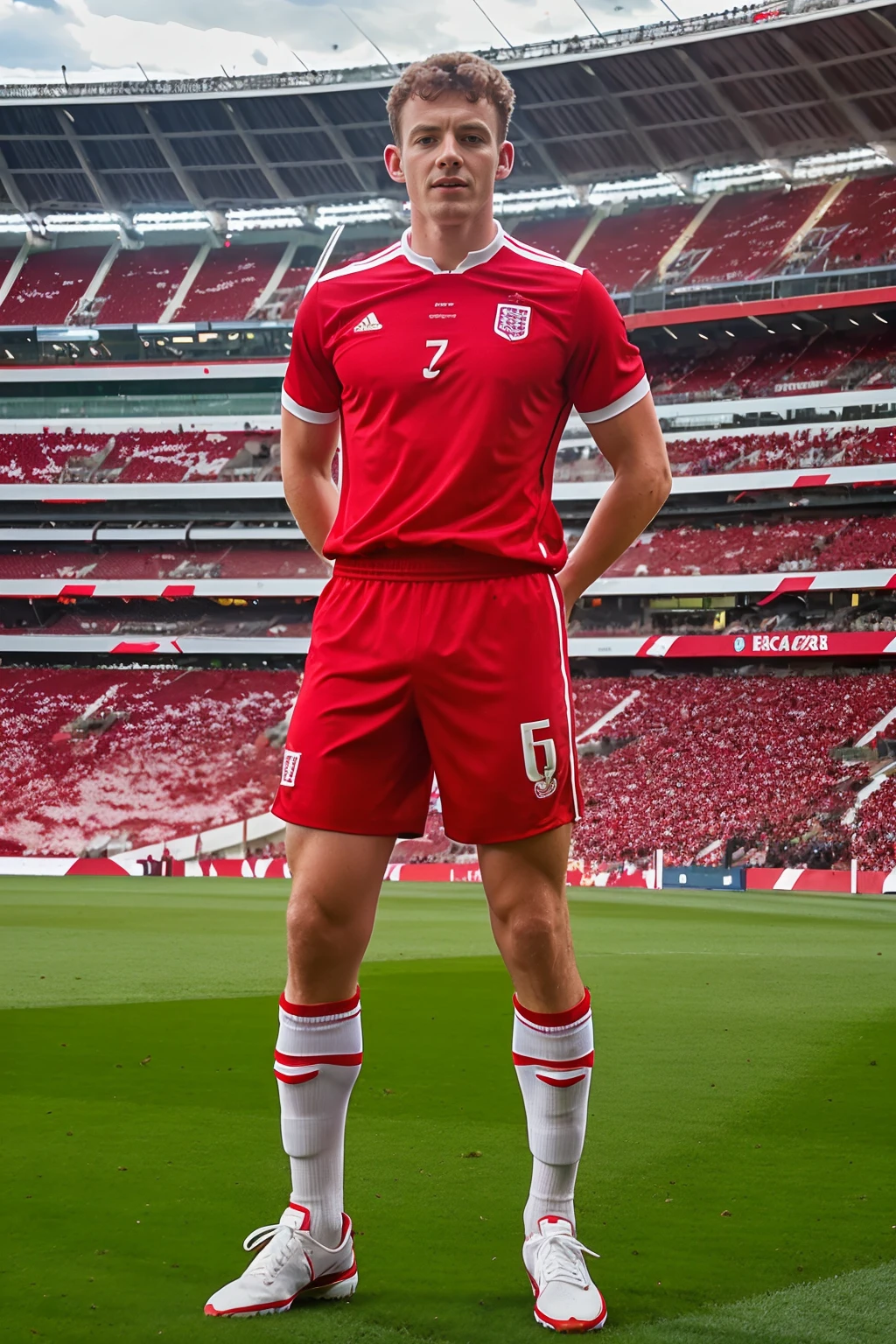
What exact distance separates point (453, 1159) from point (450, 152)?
3.01 metres

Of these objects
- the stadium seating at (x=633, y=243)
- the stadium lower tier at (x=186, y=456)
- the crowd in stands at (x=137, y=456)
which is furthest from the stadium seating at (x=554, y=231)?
the crowd in stands at (x=137, y=456)

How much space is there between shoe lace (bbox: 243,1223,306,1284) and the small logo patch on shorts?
104cm

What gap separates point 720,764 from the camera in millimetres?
31125

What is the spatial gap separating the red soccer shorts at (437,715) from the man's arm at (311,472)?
464 millimetres

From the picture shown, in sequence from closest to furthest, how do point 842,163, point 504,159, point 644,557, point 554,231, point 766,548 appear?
point 504,159 < point 766,548 < point 644,557 < point 842,163 < point 554,231

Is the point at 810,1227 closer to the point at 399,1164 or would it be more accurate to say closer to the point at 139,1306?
A: the point at 399,1164

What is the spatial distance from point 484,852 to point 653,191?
1785 inches

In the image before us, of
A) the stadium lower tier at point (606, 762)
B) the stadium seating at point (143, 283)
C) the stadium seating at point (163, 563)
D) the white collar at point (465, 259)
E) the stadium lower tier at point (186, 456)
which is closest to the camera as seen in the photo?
the white collar at point (465, 259)

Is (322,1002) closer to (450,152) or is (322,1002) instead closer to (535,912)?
(535,912)

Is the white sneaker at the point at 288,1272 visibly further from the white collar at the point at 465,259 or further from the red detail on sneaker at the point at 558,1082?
the white collar at the point at 465,259

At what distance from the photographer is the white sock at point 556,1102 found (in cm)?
308

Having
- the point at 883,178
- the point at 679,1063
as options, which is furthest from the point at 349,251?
the point at 679,1063

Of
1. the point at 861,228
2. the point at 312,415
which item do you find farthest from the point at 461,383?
the point at 861,228

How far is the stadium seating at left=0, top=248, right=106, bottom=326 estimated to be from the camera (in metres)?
46.2
